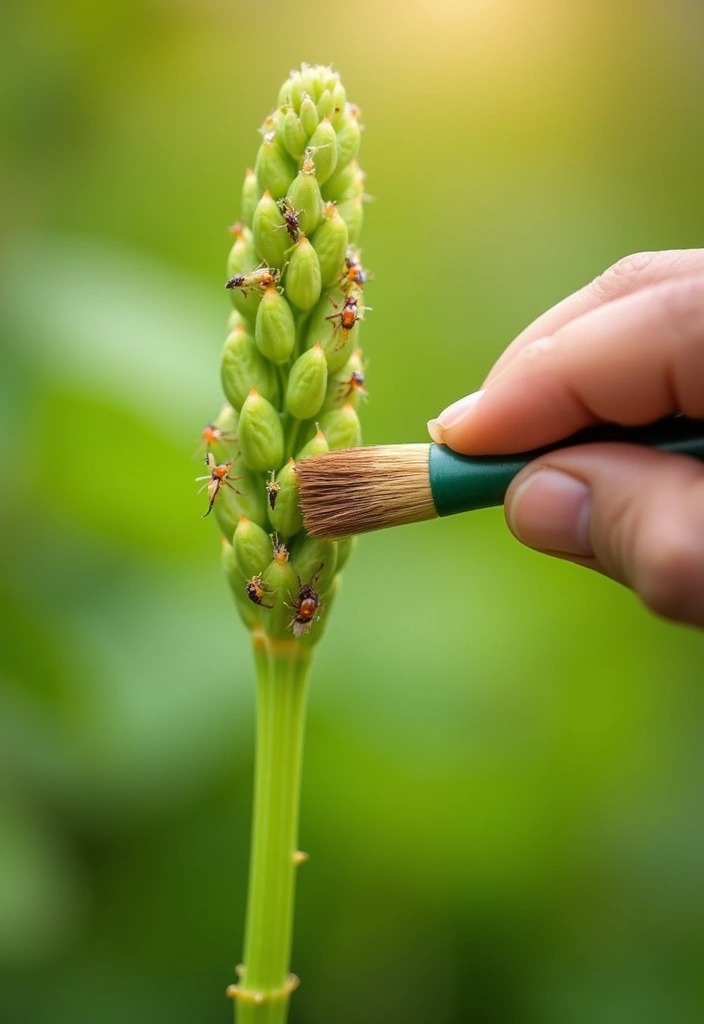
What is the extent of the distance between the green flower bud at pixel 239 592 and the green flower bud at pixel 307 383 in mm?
187

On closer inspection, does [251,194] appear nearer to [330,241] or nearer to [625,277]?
[330,241]

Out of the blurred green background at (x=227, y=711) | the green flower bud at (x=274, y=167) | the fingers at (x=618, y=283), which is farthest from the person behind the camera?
the blurred green background at (x=227, y=711)

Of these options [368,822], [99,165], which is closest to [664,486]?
[368,822]

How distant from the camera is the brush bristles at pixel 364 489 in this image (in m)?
1.11

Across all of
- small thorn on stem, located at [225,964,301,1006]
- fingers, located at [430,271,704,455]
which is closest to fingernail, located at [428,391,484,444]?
fingers, located at [430,271,704,455]

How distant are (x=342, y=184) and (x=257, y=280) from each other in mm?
154

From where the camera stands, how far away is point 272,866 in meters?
1.19

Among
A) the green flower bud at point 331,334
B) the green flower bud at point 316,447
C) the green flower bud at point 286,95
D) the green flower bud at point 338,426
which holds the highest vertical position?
the green flower bud at point 286,95

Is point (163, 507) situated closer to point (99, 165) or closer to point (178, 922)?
point (178, 922)


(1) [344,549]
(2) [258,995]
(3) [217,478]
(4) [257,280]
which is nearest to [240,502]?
(3) [217,478]

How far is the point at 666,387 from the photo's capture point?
1.10 metres

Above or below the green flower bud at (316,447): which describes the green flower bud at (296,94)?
above

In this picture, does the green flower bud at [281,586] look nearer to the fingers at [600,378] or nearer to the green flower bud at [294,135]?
the fingers at [600,378]

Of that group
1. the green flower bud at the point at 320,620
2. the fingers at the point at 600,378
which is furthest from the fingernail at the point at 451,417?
the green flower bud at the point at 320,620
